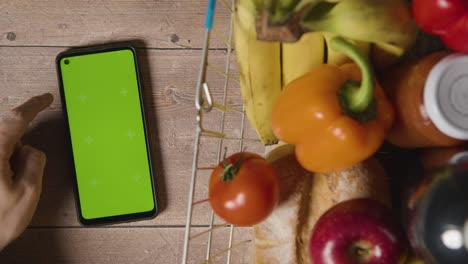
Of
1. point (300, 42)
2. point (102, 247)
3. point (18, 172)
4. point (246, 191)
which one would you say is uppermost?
point (300, 42)

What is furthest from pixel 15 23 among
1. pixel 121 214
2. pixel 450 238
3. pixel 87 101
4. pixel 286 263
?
pixel 450 238

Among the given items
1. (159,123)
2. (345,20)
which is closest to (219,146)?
(159,123)

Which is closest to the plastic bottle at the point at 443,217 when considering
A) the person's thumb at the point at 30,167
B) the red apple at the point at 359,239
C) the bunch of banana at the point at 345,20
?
the red apple at the point at 359,239

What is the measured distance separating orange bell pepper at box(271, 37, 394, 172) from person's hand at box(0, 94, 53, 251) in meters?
0.33

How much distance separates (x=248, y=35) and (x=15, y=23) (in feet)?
1.17

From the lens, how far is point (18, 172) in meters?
0.66

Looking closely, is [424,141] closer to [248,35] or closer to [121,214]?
[248,35]

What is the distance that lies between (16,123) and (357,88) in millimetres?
409

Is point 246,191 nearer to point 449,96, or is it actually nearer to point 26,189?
point 449,96

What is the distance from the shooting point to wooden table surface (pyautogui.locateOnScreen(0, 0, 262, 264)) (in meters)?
0.69

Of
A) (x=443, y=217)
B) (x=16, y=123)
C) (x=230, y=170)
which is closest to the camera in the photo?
(x=443, y=217)

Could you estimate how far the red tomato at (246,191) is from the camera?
498 millimetres

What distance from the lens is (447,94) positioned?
461 mm

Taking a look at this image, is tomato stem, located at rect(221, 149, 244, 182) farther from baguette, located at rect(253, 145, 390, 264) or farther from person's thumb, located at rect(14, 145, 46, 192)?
person's thumb, located at rect(14, 145, 46, 192)
